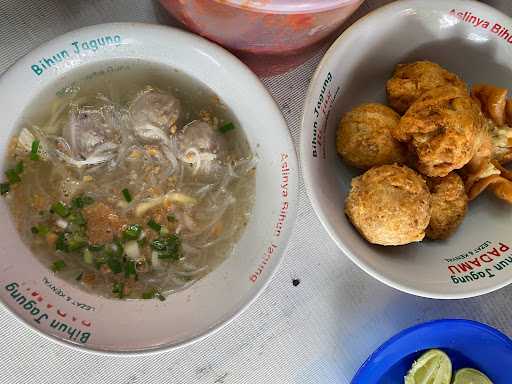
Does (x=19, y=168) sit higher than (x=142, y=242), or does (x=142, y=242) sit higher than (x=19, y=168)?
(x=19, y=168)

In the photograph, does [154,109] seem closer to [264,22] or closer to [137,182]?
[137,182]

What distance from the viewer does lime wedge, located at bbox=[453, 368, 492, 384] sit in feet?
3.68

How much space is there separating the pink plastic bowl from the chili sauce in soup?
106mm

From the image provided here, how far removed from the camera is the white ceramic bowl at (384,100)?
0.94 metres

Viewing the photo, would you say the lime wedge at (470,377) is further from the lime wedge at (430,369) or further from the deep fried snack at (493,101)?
the deep fried snack at (493,101)

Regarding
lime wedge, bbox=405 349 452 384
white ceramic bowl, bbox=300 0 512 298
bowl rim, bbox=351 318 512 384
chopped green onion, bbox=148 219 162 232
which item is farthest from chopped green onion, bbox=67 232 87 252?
lime wedge, bbox=405 349 452 384

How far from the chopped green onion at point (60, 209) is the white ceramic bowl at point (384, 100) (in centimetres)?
42

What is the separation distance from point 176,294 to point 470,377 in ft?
1.96

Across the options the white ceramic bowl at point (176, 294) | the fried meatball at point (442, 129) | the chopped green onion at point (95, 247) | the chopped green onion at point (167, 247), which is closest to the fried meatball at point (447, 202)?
the fried meatball at point (442, 129)

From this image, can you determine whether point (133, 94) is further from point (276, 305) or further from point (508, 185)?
point (508, 185)

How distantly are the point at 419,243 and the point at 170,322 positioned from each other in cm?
46

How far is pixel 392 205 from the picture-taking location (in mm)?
908

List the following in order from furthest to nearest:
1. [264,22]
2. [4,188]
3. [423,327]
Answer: [423,327]
[4,188]
[264,22]

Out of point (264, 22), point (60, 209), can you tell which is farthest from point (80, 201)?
point (264, 22)
